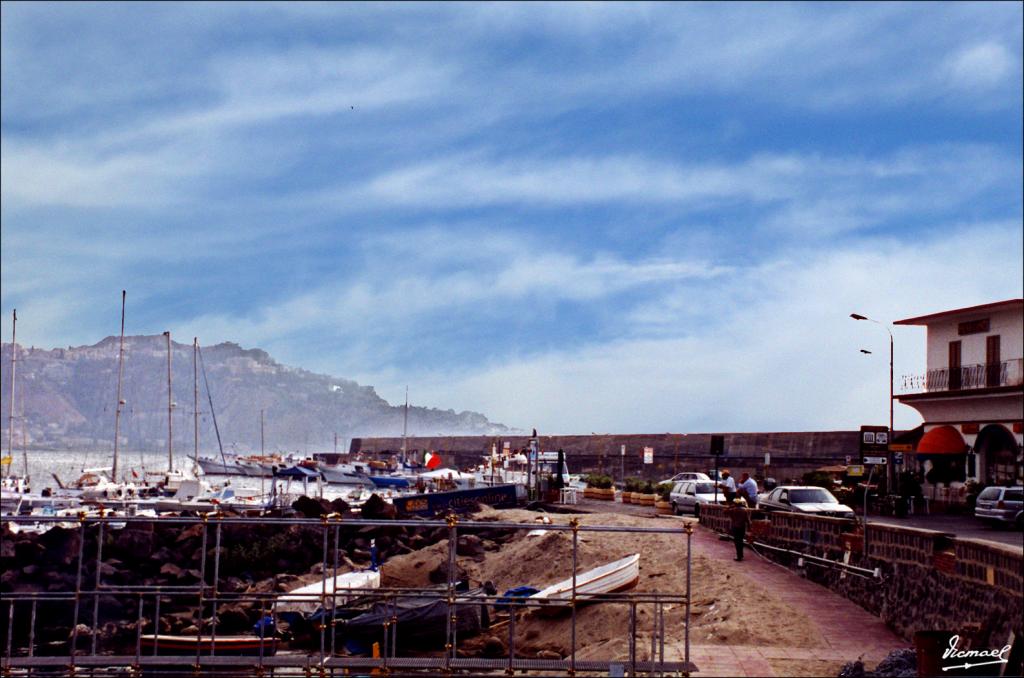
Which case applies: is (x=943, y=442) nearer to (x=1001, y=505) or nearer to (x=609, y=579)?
(x=1001, y=505)

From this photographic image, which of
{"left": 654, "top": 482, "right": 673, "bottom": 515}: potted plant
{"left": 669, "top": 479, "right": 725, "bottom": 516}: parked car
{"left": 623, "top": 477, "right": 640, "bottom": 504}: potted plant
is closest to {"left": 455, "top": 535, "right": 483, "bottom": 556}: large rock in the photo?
{"left": 669, "top": 479, "right": 725, "bottom": 516}: parked car

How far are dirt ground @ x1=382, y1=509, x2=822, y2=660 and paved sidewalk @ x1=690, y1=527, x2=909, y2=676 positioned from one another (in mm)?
400

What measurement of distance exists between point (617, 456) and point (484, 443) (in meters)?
36.5

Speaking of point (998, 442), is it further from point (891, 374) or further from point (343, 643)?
point (343, 643)

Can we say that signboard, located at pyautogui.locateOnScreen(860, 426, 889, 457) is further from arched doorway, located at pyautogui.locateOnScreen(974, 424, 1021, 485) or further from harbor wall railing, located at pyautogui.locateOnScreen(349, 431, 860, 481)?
harbor wall railing, located at pyautogui.locateOnScreen(349, 431, 860, 481)

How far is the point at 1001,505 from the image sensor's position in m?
29.2

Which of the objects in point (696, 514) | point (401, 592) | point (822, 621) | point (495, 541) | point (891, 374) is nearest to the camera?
point (401, 592)

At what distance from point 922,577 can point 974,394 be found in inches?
427

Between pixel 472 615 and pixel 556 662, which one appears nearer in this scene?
pixel 556 662

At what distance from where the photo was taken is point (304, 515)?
44.1 m

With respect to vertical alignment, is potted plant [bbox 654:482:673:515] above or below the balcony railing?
below

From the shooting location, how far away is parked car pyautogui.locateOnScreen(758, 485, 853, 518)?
30938 mm

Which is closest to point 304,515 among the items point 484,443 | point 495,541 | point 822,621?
point 495,541

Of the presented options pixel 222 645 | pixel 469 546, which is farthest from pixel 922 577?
pixel 469 546
